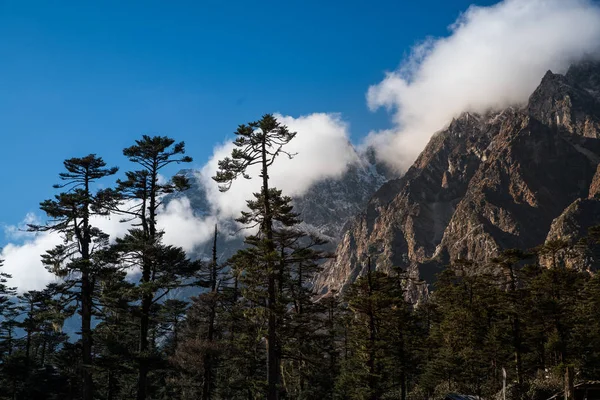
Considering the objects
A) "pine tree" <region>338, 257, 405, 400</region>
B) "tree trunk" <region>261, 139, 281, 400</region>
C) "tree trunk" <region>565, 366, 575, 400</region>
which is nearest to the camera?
"tree trunk" <region>261, 139, 281, 400</region>

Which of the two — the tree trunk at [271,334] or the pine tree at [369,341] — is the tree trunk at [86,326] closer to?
the tree trunk at [271,334]

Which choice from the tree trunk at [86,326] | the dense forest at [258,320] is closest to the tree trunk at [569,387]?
the dense forest at [258,320]

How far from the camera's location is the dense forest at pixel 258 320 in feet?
70.7

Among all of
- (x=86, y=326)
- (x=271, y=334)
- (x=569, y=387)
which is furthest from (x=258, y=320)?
(x=569, y=387)

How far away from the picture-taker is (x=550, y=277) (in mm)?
37062

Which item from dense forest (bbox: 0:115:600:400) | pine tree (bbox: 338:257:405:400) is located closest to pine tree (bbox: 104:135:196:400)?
dense forest (bbox: 0:115:600:400)

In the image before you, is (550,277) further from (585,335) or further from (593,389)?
(593,389)

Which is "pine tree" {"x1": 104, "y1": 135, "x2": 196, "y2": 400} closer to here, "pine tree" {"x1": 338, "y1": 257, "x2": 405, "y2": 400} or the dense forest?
the dense forest

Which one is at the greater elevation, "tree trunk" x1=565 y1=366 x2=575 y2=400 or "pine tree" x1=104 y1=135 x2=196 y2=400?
"pine tree" x1=104 y1=135 x2=196 y2=400

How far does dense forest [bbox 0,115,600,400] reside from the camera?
70.7 feet

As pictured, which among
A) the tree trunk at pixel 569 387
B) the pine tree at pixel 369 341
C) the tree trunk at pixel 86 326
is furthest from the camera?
the pine tree at pixel 369 341

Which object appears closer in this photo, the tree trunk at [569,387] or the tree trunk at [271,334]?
the tree trunk at [271,334]

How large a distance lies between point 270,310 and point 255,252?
2.77 metres

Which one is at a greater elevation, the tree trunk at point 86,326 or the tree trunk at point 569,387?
the tree trunk at point 86,326
